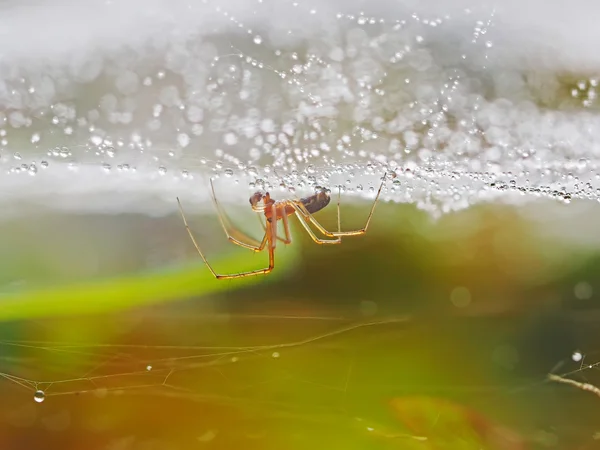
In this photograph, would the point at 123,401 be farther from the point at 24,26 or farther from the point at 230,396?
the point at 24,26

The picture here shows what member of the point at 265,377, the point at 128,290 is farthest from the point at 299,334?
the point at 128,290

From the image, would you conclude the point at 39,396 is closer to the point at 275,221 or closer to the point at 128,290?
the point at 128,290

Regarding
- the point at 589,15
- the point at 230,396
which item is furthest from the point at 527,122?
the point at 230,396

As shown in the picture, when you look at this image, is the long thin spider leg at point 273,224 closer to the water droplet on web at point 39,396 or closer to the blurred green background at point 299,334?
the blurred green background at point 299,334

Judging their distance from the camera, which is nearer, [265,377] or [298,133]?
[298,133]

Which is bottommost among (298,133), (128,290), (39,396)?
(39,396)

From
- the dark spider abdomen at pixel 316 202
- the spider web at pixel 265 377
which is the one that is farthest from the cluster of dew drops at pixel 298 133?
the spider web at pixel 265 377

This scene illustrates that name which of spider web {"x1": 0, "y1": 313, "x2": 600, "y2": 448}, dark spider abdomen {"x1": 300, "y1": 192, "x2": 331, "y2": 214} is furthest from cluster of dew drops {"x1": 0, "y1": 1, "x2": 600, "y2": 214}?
spider web {"x1": 0, "y1": 313, "x2": 600, "y2": 448}
